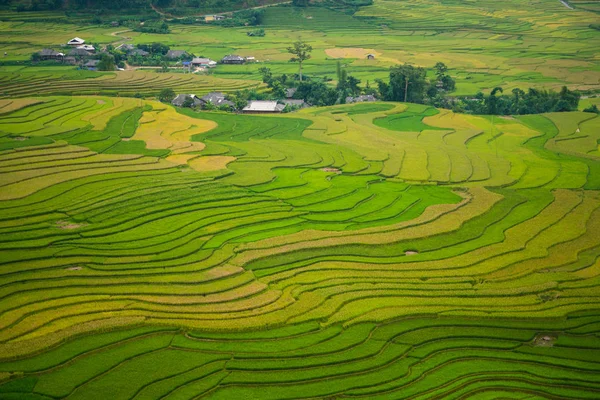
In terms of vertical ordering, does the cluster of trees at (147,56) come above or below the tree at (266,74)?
above

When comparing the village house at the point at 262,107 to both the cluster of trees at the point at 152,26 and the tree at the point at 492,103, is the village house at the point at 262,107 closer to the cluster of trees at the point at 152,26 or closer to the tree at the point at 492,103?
the tree at the point at 492,103

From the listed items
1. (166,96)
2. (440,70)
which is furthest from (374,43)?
(166,96)

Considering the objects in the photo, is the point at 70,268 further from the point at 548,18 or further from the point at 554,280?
the point at 548,18

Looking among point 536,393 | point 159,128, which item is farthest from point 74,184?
point 536,393

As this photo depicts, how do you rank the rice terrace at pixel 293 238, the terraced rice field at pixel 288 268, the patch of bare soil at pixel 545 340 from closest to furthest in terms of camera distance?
1. the terraced rice field at pixel 288 268
2. the rice terrace at pixel 293 238
3. the patch of bare soil at pixel 545 340

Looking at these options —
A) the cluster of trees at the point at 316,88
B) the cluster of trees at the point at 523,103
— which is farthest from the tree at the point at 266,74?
the cluster of trees at the point at 523,103

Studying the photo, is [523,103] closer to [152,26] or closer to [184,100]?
[184,100]

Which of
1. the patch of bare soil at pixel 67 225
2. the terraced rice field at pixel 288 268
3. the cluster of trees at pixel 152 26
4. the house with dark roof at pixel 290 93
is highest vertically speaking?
the cluster of trees at pixel 152 26
